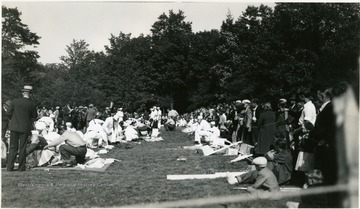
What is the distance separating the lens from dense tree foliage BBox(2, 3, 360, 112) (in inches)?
1008

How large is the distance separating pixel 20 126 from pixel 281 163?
5224 millimetres

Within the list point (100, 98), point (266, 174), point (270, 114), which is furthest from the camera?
point (100, 98)

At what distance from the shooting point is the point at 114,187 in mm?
7402

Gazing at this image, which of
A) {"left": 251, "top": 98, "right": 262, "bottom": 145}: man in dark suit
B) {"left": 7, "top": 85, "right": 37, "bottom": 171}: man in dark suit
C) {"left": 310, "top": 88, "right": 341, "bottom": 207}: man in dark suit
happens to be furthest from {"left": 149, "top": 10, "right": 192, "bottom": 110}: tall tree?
{"left": 310, "top": 88, "right": 341, "bottom": 207}: man in dark suit

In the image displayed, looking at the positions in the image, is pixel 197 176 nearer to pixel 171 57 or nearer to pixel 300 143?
pixel 300 143

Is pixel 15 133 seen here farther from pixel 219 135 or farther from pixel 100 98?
pixel 100 98

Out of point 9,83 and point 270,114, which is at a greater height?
point 9,83

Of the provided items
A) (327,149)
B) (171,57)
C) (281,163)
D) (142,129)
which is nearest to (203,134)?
(142,129)

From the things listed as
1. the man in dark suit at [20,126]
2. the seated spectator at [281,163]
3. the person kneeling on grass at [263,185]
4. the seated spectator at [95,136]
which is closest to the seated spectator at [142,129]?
the seated spectator at [95,136]

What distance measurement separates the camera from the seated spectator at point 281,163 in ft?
25.1

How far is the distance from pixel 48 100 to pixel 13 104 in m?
21.4

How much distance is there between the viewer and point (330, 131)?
5996 millimetres

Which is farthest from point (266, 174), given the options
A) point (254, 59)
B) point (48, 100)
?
point (254, 59)

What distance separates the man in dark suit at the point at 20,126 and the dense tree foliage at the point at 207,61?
3023 mm
